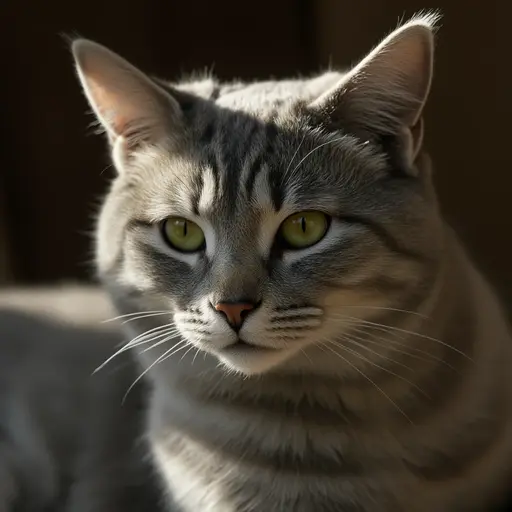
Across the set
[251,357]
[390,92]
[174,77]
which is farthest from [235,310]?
[174,77]

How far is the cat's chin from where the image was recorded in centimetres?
100

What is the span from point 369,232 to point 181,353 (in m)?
0.31

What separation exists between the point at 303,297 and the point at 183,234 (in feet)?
0.65

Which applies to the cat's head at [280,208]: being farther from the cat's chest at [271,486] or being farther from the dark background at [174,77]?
the dark background at [174,77]

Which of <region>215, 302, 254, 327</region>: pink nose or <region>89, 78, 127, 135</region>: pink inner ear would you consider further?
<region>89, 78, 127, 135</region>: pink inner ear

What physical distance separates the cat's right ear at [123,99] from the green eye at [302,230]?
0.77 feet

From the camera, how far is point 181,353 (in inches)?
45.1

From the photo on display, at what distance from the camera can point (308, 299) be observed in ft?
3.27

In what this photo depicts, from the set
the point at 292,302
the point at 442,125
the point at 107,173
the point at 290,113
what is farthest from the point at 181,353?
the point at 107,173

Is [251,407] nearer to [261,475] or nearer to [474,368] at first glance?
[261,475]

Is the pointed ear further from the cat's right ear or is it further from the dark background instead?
the dark background

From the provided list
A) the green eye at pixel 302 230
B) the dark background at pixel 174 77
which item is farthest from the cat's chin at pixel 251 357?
the dark background at pixel 174 77

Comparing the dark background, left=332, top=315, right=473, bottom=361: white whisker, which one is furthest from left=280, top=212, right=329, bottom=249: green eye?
the dark background

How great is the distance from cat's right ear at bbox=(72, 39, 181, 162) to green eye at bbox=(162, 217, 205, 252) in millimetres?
131
